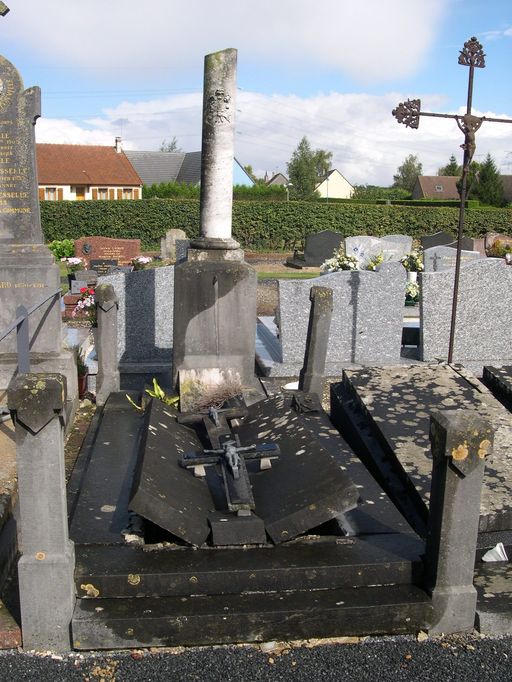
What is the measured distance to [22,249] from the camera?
22.7 feet

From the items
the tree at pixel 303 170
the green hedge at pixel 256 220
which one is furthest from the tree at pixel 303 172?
the green hedge at pixel 256 220

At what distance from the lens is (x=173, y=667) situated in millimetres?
3064

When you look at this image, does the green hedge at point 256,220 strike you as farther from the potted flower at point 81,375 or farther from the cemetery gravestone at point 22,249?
the cemetery gravestone at point 22,249

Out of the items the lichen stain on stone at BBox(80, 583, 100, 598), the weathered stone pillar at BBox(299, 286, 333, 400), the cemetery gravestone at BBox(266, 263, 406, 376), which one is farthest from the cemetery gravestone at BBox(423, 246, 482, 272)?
the lichen stain on stone at BBox(80, 583, 100, 598)

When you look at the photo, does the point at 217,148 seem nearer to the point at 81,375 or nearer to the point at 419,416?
the point at 81,375

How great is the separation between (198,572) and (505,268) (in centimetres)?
653

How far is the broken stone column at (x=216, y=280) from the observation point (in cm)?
596

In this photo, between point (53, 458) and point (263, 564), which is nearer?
point (53, 458)

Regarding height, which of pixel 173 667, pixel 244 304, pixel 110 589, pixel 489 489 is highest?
pixel 244 304

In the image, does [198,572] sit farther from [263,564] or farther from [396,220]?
[396,220]

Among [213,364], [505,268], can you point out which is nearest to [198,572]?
[213,364]

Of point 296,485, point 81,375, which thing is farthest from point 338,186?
point 296,485

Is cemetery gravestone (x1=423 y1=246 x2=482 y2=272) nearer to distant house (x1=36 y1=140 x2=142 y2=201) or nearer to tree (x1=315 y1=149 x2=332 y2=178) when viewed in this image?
distant house (x1=36 y1=140 x2=142 y2=201)

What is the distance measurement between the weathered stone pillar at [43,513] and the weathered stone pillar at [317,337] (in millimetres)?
3313
